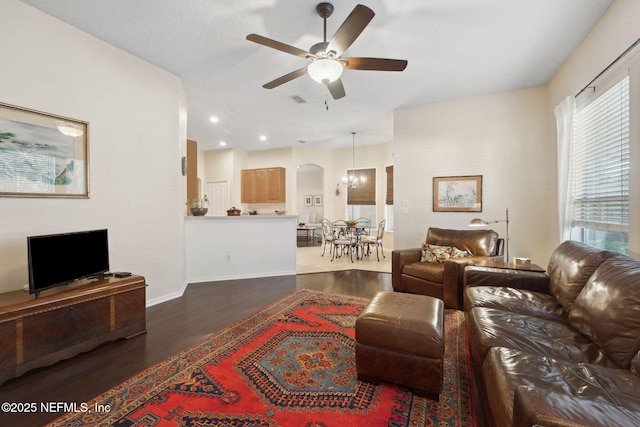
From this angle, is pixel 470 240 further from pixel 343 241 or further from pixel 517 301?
pixel 343 241

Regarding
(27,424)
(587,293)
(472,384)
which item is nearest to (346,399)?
(472,384)

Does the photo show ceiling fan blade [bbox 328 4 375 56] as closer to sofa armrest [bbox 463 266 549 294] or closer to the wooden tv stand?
sofa armrest [bbox 463 266 549 294]

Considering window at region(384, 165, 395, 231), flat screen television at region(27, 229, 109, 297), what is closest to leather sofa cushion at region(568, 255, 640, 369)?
flat screen television at region(27, 229, 109, 297)

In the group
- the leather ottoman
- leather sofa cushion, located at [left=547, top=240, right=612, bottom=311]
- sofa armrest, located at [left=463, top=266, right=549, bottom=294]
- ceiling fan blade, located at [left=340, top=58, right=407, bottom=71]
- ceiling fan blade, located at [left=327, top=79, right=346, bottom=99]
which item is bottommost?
the leather ottoman

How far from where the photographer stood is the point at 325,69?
2338 mm

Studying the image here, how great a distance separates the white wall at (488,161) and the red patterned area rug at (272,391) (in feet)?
8.10

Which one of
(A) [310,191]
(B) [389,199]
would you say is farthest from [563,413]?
(A) [310,191]

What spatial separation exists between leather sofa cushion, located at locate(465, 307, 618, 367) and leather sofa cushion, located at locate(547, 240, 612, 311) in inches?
11.4

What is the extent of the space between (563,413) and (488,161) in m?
4.24

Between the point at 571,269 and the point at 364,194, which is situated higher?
the point at 364,194

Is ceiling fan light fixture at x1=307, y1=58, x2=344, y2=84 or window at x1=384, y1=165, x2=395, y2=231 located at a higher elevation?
ceiling fan light fixture at x1=307, y1=58, x2=344, y2=84

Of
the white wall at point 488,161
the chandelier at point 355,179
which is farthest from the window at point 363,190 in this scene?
the white wall at point 488,161

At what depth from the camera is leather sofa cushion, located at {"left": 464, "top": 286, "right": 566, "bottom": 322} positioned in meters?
2.12

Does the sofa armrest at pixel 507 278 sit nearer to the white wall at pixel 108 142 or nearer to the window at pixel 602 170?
the window at pixel 602 170
